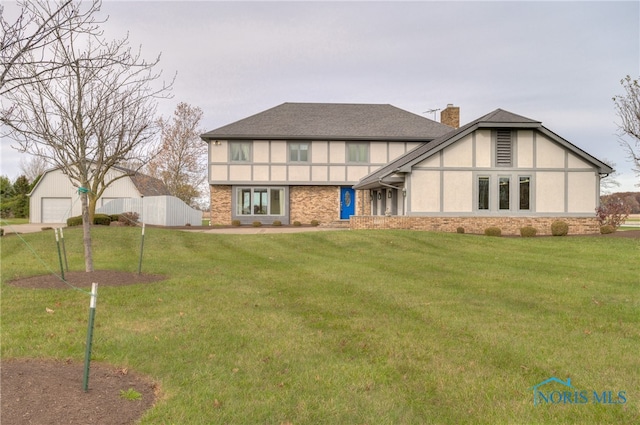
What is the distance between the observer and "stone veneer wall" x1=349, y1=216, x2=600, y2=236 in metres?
22.6

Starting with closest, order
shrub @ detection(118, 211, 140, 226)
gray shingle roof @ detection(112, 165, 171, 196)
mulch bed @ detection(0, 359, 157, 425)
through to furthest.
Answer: mulch bed @ detection(0, 359, 157, 425), shrub @ detection(118, 211, 140, 226), gray shingle roof @ detection(112, 165, 171, 196)

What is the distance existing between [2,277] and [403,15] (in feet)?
40.9

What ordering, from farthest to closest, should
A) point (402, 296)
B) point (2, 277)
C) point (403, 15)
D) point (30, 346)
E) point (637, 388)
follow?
point (403, 15) < point (2, 277) < point (402, 296) < point (30, 346) < point (637, 388)

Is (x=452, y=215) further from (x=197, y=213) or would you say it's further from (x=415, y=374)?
(x=197, y=213)

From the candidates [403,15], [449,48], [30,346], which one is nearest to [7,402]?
[30,346]

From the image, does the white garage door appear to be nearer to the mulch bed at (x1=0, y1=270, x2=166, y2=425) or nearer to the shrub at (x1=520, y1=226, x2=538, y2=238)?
the shrub at (x1=520, y1=226, x2=538, y2=238)

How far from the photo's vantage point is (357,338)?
595 centimetres

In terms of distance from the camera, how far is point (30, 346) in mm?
5379

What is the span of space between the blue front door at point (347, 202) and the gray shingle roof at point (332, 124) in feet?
12.2

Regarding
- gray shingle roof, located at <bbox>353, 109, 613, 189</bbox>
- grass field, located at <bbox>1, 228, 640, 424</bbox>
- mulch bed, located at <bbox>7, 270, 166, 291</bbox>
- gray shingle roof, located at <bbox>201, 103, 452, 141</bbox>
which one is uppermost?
gray shingle roof, located at <bbox>201, 103, 452, 141</bbox>

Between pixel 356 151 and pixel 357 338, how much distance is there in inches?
1029

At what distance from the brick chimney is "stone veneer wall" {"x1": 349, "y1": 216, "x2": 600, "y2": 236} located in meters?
13.6

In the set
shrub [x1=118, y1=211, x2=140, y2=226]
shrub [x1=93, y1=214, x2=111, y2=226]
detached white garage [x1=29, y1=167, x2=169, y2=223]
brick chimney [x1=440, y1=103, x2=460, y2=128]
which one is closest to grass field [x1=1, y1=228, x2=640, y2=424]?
shrub [x1=93, y1=214, x2=111, y2=226]

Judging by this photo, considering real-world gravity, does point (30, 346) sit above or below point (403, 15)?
below
